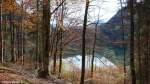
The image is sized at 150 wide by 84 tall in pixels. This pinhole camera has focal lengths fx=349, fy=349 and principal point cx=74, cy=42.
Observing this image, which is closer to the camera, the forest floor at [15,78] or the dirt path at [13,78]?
the dirt path at [13,78]

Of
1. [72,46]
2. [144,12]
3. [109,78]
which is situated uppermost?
[144,12]

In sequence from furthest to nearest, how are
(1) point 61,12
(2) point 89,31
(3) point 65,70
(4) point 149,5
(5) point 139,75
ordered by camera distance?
1. (3) point 65,70
2. (2) point 89,31
3. (5) point 139,75
4. (1) point 61,12
5. (4) point 149,5

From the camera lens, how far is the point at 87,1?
22.1 metres

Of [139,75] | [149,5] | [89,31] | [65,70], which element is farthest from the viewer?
[65,70]

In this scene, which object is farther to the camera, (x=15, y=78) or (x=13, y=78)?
(x=15, y=78)

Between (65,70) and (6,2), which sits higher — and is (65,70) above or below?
below

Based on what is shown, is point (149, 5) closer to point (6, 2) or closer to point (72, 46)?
point (6, 2)

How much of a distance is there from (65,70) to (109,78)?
688cm

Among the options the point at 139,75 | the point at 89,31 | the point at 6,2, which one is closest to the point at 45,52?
the point at 6,2

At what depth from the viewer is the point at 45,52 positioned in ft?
65.3

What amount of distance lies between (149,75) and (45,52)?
19384mm

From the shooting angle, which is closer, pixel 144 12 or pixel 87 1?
pixel 87 1

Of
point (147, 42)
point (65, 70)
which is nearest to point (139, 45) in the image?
point (147, 42)

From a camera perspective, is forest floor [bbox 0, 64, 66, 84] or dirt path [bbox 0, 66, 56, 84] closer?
dirt path [bbox 0, 66, 56, 84]
